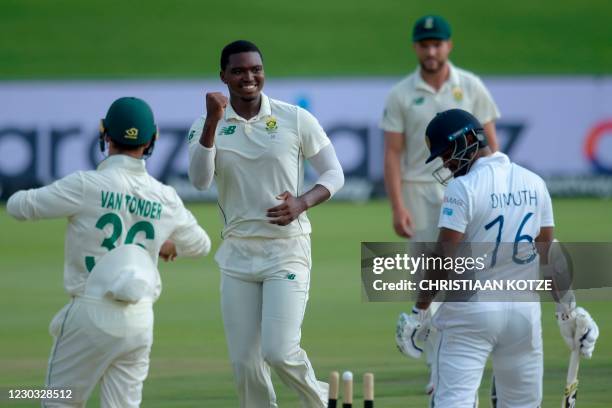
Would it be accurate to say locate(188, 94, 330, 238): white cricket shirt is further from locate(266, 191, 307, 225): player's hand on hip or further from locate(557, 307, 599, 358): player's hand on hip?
locate(557, 307, 599, 358): player's hand on hip

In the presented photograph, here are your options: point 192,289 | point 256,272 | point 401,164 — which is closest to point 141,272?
point 256,272

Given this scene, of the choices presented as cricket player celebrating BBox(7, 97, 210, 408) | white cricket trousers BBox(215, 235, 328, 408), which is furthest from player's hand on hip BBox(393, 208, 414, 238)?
cricket player celebrating BBox(7, 97, 210, 408)

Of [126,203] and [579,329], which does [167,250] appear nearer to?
[126,203]

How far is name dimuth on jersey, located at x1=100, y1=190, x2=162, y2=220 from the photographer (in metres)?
6.21

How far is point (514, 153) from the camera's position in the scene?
21000 mm

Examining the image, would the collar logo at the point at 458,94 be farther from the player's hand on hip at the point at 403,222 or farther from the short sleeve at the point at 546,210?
the short sleeve at the point at 546,210

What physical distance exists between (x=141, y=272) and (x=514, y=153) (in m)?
15.4

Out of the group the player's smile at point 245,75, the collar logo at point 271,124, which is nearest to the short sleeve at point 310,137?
the collar logo at point 271,124

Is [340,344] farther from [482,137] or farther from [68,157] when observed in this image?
[68,157]

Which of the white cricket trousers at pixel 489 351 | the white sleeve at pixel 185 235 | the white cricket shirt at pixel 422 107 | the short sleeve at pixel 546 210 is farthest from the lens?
the white cricket shirt at pixel 422 107

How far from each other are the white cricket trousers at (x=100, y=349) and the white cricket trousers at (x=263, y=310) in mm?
869

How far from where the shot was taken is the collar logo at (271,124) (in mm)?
7105

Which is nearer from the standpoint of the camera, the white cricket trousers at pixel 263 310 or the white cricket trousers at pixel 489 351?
the white cricket trousers at pixel 489 351

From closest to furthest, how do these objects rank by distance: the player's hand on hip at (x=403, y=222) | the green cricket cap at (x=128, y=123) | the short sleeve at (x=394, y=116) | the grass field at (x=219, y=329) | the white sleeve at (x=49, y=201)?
the white sleeve at (x=49, y=201)
the green cricket cap at (x=128, y=123)
the grass field at (x=219, y=329)
the player's hand on hip at (x=403, y=222)
the short sleeve at (x=394, y=116)
